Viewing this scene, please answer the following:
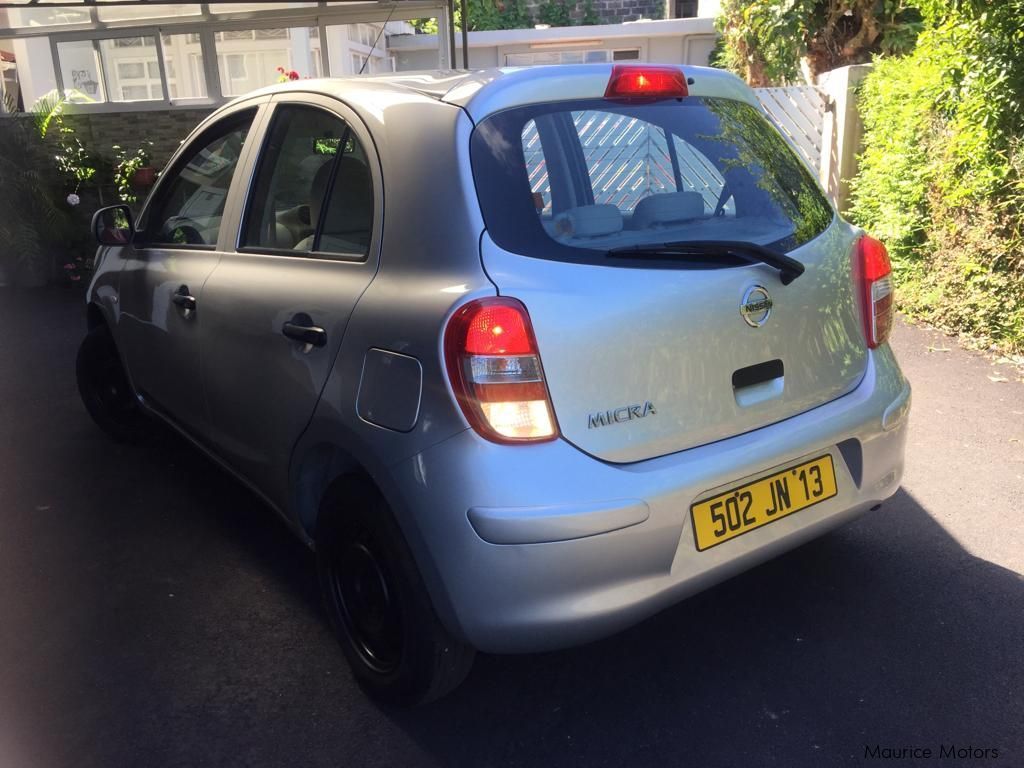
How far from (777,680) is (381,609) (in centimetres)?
118

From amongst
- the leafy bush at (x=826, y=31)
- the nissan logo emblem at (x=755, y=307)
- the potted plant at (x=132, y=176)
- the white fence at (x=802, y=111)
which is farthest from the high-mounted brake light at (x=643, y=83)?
the potted plant at (x=132, y=176)

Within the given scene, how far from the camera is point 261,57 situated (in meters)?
15.2

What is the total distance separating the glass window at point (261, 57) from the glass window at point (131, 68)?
2.15 metres

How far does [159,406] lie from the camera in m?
3.88

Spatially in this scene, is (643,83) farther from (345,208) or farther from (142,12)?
(142,12)

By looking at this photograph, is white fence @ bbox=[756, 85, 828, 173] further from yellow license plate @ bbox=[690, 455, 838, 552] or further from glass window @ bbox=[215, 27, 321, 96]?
glass window @ bbox=[215, 27, 321, 96]

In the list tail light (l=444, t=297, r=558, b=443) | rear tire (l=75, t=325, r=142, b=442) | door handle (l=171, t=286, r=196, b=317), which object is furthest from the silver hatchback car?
rear tire (l=75, t=325, r=142, b=442)

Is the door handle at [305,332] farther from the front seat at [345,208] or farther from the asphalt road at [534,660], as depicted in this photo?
the asphalt road at [534,660]

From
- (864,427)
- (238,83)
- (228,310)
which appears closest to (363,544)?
(228,310)

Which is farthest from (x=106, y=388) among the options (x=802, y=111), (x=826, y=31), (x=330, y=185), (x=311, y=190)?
(x=826, y=31)

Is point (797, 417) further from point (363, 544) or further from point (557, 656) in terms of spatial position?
point (363, 544)

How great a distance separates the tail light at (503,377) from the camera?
2.03 m

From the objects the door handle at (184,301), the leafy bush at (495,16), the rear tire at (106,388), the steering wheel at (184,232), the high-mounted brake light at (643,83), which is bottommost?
the rear tire at (106,388)

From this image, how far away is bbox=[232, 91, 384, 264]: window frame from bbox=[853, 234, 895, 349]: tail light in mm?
1427
